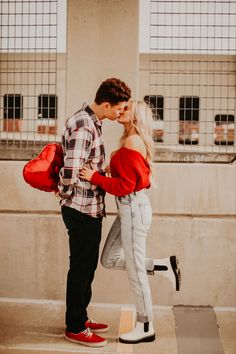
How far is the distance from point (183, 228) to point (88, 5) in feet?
7.98

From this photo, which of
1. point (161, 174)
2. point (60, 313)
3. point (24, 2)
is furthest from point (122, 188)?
point (24, 2)

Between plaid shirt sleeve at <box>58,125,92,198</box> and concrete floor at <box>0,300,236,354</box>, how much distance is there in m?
1.35

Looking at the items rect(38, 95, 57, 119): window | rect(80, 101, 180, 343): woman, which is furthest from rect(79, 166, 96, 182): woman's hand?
rect(38, 95, 57, 119): window

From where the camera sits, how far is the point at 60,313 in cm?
512

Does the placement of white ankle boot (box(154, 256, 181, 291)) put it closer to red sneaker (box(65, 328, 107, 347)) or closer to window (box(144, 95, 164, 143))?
red sneaker (box(65, 328, 107, 347))

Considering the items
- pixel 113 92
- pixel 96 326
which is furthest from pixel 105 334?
pixel 113 92

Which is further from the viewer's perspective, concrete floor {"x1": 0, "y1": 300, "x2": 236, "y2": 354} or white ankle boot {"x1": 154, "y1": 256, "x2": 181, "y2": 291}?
white ankle boot {"x1": 154, "y1": 256, "x2": 181, "y2": 291}

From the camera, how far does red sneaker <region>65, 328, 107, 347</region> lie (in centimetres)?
419

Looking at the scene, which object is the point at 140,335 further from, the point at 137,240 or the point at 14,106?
the point at 14,106

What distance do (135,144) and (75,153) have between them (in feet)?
1.52

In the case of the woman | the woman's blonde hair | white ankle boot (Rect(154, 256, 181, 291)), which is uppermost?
the woman's blonde hair

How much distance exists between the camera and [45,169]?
13.3 ft

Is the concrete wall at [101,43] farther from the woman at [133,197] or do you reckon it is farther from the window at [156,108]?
the woman at [133,197]

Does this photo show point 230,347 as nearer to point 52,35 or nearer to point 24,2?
point 52,35
